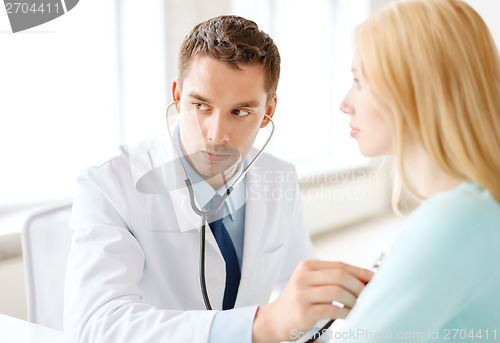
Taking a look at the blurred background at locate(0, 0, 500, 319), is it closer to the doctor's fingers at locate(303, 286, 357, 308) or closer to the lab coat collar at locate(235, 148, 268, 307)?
the lab coat collar at locate(235, 148, 268, 307)

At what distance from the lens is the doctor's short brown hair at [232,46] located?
1349 mm

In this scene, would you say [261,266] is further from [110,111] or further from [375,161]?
[375,161]

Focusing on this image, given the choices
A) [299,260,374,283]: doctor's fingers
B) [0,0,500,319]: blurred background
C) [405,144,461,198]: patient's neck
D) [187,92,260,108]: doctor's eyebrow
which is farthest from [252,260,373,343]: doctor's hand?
[0,0,500,319]: blurred background

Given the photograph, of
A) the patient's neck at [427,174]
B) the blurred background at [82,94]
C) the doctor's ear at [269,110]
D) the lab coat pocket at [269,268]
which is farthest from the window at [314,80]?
the patient's neck at [427,174]

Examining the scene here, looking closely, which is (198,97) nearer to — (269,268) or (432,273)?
(269,268)

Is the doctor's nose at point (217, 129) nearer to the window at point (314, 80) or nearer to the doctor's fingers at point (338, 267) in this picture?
the doctor's fingers at point (338, 267)

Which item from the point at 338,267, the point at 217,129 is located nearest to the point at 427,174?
the point at 338,267

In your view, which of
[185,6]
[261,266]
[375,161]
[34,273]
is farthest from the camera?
[375,161]

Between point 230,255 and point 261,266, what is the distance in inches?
4.8

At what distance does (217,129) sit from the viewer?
1317 mm

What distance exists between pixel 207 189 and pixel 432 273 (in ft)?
2.27

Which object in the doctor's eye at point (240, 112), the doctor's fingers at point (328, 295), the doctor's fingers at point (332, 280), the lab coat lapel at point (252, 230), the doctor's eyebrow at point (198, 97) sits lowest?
the lab coat lapel at point (252, 230)

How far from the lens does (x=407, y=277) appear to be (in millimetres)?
694

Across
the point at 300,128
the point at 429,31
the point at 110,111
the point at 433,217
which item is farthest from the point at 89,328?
the point at 300,128
